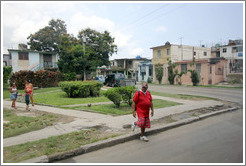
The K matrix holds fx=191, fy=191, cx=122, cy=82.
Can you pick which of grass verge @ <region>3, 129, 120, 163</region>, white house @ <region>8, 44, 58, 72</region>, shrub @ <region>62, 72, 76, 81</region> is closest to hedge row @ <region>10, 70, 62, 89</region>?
shrub @ <region>62, 72, 76, 81</region>

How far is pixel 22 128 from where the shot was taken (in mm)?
6293

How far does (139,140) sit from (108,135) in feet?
3.04

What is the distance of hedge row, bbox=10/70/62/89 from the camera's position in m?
22.3

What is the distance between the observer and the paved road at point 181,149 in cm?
421

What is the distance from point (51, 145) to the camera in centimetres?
481

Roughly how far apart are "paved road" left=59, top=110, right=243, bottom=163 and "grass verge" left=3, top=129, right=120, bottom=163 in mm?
475

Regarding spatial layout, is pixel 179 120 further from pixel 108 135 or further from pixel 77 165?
pixel 77 165

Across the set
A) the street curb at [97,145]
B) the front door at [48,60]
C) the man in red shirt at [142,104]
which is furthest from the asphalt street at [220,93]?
the front door at [48,60]

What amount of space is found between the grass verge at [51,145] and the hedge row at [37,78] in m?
19.6

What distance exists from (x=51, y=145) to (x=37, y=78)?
21.0 metres

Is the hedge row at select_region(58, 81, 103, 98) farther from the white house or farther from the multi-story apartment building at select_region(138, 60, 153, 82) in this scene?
the multi-story apartment building at select_region(138, 60, 153, 82)

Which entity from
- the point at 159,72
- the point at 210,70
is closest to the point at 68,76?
the point at 159,72

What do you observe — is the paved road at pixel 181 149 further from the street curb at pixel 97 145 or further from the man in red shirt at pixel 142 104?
the man in red shirt at pixel 142 104

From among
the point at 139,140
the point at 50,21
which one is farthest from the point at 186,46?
the point at 139,140
